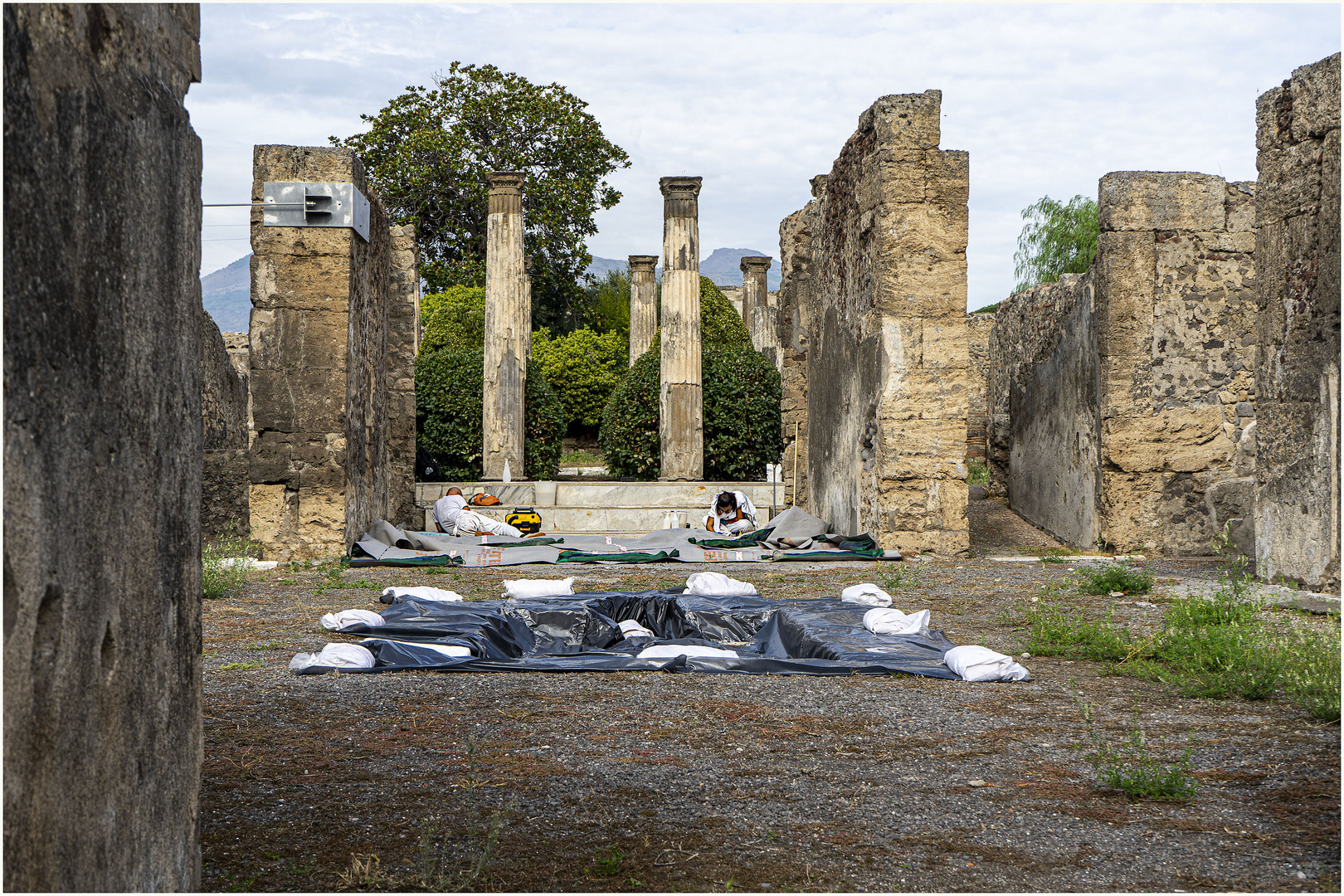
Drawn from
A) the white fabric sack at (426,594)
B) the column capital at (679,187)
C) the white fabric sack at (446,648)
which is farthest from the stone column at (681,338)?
the white fabric sack at (446,648)

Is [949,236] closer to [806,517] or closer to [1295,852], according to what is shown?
[806,517]

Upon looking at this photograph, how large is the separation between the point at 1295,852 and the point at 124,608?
282 cm

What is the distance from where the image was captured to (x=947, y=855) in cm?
286

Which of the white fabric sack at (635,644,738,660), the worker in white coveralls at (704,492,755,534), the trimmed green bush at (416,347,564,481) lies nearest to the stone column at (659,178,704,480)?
the trimmed green bush at (416,347,564,481)

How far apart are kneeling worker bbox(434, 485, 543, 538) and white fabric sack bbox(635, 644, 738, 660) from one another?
20.7ft

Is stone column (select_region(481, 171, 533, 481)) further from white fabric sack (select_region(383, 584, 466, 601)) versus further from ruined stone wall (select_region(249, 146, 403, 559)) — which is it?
white fabric sack (select_region(383, 584, 466, 601))

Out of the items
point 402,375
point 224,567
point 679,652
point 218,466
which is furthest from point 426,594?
point 402,375

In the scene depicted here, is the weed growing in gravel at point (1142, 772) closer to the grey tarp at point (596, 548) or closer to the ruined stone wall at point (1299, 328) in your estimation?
the ruined stone wall at point (1299, 328)

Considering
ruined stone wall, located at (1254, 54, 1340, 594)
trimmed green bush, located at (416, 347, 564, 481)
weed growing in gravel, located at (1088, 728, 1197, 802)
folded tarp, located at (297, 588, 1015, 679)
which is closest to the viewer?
weed growing in gravel, located at (1088, 728, 1197, 802)

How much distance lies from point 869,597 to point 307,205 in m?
6.13

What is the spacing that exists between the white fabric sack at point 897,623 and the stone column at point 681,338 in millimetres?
10826

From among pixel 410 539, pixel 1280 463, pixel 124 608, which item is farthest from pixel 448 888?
pixel 410 539

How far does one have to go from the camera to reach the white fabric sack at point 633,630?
661 cm

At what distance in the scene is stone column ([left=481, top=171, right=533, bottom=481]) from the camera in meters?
17.5
